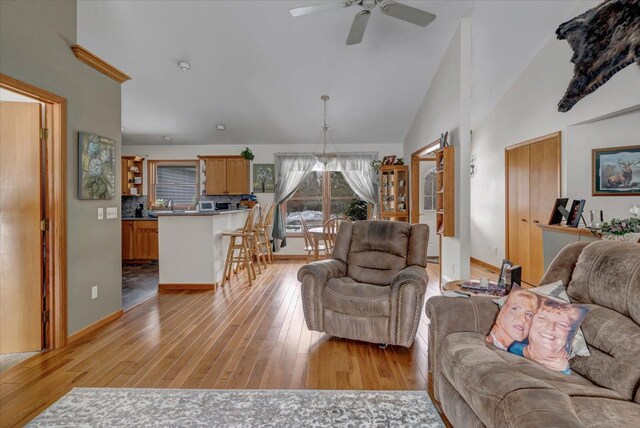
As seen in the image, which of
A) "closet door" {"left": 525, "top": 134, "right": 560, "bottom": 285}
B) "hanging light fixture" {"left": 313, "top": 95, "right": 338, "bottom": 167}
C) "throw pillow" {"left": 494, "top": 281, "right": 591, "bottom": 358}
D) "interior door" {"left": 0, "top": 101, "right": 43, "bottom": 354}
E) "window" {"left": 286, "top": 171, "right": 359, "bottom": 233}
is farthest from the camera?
"window" {"left": 286, "top": 171, "right": 359, "bottom": 233}

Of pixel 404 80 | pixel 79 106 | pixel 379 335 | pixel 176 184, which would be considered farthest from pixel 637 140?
pixel 176 184

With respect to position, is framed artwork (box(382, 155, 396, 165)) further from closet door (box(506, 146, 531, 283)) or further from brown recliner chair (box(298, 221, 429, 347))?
brown recliner chair (box(298, 221, 429, 347))

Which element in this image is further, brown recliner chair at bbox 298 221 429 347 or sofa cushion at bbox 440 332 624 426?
brown recliner chair at bbox 298 221 429 347

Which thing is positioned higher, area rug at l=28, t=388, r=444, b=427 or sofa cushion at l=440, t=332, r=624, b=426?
sofa cushion at l=440, t=332, r=624, b=426

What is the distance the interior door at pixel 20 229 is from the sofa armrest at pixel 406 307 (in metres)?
2.85

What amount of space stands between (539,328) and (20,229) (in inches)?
143

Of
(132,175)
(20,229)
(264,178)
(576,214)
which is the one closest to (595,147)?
(576,214)

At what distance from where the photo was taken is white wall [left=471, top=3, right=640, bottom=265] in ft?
11.4

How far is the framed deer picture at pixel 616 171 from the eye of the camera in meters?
3.65

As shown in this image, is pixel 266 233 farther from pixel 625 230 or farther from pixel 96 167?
pixel 625 230

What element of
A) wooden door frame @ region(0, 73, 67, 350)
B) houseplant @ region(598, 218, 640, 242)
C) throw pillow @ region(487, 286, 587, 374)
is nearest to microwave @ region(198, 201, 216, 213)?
wooden door frame @ region(0, 73, 67, 350)

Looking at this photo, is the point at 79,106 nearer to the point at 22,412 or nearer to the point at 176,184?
the point at 22,412

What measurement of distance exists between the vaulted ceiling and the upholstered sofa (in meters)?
3.33

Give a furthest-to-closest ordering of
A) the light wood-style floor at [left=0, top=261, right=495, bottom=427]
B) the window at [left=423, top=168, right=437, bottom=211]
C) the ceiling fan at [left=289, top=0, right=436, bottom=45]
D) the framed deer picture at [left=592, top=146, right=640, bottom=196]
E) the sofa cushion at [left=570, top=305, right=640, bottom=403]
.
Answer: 1. the window at [left=423, top=168, right=437, bottom=211]
2. the framed deer picture at [left=592, top=146, right=640, bottom=196]
3. the ceiling fan at [left=289, top=0, right=436, bottom=45]
4. the light wood-style floor at [left=0, top=261, right=495, bottom=427]
5. the sofa cushion at [left=570, top=305, right=640, bottom=403]
